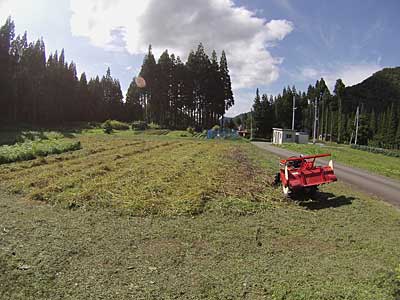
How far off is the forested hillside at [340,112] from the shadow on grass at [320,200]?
67.7 metres

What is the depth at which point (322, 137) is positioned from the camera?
316 ft

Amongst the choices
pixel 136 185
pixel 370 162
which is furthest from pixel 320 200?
pixel 370 162

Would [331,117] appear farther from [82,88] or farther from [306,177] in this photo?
[306,177]

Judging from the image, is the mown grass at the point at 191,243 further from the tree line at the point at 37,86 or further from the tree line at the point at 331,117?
the tree line at the point at 331,117

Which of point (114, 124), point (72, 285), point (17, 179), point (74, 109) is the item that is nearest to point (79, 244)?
point (72, 285)

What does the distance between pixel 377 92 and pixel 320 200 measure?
437 ft

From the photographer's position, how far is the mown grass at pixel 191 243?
4.38 metres

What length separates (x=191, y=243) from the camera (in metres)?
6.13

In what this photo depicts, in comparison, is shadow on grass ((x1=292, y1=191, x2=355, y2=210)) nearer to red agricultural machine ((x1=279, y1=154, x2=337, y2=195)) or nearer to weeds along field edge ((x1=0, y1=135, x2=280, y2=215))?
red agricultural machine ((x1=279, y1=154, x2=337, y2=195))

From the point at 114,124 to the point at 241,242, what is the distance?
53915mm

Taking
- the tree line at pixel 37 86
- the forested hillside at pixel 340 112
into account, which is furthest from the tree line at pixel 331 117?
the tree line at pixel 37 86

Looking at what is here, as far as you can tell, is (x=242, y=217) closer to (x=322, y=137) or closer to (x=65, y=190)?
(x=65, y=190)

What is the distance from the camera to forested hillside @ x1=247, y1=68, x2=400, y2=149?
253 ft

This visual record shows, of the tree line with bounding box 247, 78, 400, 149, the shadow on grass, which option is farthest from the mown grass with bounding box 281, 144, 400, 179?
the tree line with bounding box 247, 78, 400, 149
